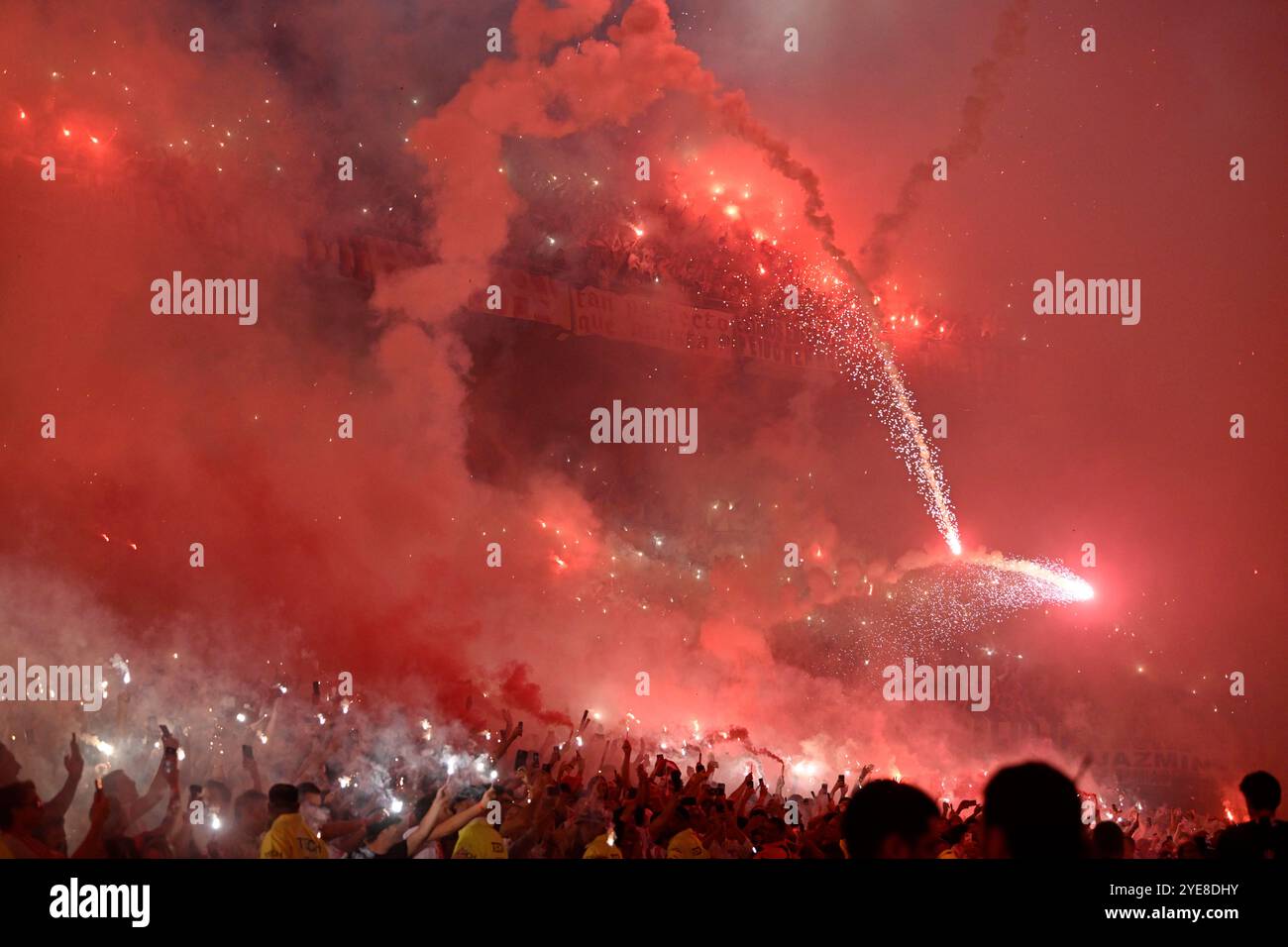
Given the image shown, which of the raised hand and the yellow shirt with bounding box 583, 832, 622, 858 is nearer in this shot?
the raised hand

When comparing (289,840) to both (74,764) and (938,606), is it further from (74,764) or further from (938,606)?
(938,606)

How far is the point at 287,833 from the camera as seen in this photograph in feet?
14.2

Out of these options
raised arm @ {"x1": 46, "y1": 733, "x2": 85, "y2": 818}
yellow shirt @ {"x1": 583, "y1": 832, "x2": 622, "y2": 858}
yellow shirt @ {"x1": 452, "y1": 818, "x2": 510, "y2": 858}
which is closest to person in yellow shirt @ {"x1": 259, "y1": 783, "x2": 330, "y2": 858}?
yellow shirt @ {"x1": 452, "y1": 818, "x2": 510, "y2": 858}

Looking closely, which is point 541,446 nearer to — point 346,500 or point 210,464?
point 346,500

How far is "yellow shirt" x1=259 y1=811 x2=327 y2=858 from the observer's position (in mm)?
4289

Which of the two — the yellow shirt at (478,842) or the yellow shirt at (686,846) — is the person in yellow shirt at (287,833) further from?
the yellow shirt at (686,846)

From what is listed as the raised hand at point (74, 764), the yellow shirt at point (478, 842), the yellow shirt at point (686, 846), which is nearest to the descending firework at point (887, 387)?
the yellow shirt at point (686, 846)

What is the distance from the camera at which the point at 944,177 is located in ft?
52.5

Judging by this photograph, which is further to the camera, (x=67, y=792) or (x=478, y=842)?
(x=478, y=842)

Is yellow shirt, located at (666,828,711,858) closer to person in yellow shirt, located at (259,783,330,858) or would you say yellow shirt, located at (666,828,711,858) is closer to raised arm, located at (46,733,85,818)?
person in yellow shirt, located at (259,783,330,858)

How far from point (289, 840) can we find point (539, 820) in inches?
71.0

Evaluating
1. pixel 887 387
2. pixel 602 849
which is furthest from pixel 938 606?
pixel 602 849

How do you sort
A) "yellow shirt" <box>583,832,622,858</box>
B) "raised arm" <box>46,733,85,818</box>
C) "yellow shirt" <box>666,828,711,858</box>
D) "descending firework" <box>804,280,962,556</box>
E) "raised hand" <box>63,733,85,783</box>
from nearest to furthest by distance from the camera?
1. "raised arm" <box>46,733,85,818</box>
2. "raised hand" <box>63,733,85,783</box>
3. "yellow shirt" <box>583,832,622,858</box>
4. "yellow shirt" <box>666,828,711,858</box>
5. "descending firework" <box>804,280,962,556</box>

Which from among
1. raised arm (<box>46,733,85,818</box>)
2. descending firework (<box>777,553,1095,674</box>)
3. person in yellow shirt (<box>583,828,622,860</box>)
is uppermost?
descending firework (<box>777,553,1095,674</box>)
